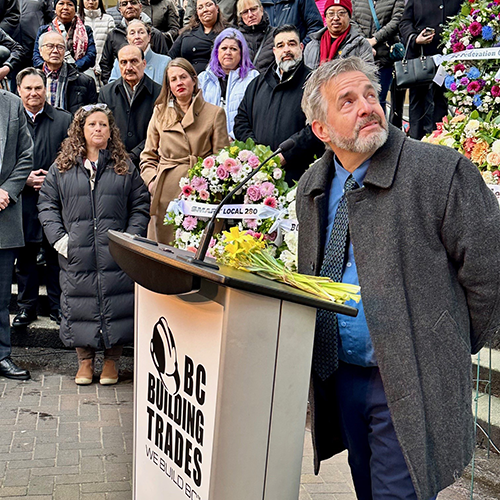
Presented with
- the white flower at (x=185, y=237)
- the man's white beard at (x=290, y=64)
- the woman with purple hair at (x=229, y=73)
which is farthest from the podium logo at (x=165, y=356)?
the woman with purple hair at (x=229, y=73)

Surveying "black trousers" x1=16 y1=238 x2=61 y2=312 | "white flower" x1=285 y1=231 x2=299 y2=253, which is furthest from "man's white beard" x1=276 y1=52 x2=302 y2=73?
"black trousers" x1=16 y1=238 x2=61 y2=312

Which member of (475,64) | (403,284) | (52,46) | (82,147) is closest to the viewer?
(403,284)

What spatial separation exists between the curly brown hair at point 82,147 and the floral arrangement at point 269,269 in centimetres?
379

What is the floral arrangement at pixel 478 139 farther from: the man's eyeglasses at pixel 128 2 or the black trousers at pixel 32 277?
the man's eyeglasses at pixel 128 2

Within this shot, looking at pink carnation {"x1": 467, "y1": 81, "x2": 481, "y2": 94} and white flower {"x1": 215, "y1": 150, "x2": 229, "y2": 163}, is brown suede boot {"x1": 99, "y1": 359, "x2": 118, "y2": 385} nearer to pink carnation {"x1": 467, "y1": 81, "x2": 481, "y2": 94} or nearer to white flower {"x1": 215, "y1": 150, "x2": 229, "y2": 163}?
white flower {"x1": 215, "y1": 150, "x2": 229, "y2": 163}

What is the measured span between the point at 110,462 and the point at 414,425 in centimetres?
262

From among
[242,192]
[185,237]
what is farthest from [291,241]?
[185,237]

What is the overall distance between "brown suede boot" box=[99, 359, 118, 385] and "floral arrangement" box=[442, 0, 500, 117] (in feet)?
10.8

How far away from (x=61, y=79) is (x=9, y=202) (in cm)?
213

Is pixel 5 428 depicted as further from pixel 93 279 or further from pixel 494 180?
pixel 494 180

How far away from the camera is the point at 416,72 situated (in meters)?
6.69

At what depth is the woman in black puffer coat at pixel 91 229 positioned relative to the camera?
18.8 feet

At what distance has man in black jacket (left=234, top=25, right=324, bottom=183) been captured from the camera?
610cm

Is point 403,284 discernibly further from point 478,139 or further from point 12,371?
point 12,371
